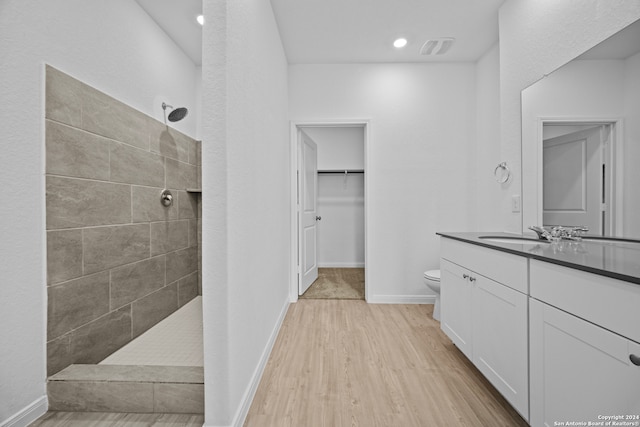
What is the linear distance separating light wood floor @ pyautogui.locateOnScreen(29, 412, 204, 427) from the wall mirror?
91.7 inches

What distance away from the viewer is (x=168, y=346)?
6.37 feet

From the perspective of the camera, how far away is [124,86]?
2049 millimetres

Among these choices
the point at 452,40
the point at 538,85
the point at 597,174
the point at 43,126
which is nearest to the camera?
the point at 43,126

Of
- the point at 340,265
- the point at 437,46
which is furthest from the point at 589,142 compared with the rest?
the point at 340,265

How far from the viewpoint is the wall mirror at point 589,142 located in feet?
4.69

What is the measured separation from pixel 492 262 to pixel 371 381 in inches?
38.2

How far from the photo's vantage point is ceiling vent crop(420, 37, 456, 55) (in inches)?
107

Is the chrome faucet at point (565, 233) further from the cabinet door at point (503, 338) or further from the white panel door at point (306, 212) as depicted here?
the white panel door at point (306, 212)

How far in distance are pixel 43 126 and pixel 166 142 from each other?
1.11 m

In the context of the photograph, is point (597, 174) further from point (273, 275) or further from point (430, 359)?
point (273, 275)

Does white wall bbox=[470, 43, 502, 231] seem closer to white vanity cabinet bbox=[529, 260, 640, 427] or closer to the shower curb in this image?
white vanity cabinet bbox=[529, 260, 640, 427]

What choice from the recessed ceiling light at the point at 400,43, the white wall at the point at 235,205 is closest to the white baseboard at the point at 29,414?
the white wall at the point at 235,205

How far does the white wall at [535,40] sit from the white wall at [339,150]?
271 cm

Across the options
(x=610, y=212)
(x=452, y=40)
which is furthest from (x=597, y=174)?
(x=452, y=40)
